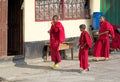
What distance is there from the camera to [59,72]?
11.9 m

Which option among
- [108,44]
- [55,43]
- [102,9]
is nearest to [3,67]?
[55,43]

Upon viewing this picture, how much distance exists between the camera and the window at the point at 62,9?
13.8 m

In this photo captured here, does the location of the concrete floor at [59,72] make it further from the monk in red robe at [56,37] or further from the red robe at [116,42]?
the red robe at [116,42]

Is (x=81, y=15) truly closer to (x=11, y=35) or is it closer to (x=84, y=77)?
(x=11, y=35)

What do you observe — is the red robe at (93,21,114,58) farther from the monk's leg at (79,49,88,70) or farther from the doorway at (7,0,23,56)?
the doorway at (7,0,23,56)

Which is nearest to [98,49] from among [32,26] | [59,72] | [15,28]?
[32,26]

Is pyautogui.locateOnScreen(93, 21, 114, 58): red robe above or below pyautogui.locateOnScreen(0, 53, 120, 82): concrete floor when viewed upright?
above

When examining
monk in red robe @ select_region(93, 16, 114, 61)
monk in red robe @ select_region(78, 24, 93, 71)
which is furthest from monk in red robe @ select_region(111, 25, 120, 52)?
monk in red robe @ select_region(78, 24, 93, 71)

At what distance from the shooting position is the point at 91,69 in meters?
12.6

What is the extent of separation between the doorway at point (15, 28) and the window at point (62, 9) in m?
0.64

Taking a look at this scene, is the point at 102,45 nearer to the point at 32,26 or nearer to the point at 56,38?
the point at 56,38

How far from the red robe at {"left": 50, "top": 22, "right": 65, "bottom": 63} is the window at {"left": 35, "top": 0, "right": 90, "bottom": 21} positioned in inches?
56.9

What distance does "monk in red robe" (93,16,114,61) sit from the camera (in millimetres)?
14086

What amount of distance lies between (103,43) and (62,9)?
1928mm
